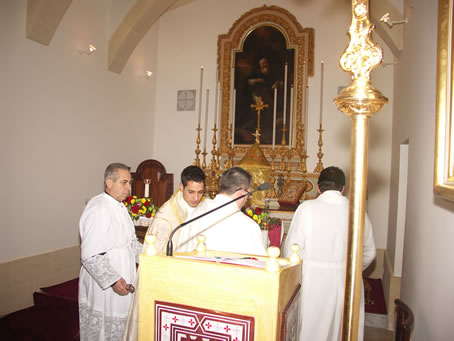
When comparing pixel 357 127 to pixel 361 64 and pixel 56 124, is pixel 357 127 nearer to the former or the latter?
pixel 361 64

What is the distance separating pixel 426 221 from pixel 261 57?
5.29 meters

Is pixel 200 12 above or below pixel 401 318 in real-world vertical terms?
above

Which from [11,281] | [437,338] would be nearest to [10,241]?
[11,281]

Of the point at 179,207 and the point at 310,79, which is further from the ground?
the point at 310,79

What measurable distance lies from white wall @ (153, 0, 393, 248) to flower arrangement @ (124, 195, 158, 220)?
2.87 metres

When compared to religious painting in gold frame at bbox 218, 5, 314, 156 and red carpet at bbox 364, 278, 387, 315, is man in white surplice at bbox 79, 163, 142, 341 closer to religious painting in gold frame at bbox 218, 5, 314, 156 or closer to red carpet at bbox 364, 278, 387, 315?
red carpet at bbox 364, 278, 387, 315

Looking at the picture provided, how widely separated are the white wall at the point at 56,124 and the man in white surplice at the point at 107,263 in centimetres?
232

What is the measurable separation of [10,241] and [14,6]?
2899mm

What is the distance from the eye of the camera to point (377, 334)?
4.08 m

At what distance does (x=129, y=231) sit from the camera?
272 cm

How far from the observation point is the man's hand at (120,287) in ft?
7.86

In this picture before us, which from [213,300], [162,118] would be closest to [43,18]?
[162,118]

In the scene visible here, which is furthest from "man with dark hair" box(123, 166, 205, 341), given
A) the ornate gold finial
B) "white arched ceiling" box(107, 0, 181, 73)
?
"white arched ceiling" box(107, 0, 181, 73)

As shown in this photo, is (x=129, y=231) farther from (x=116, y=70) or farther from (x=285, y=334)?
(x=116, y=70)
